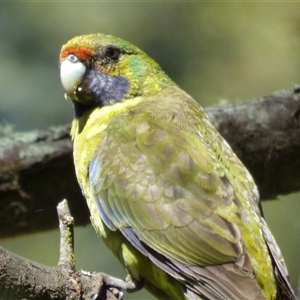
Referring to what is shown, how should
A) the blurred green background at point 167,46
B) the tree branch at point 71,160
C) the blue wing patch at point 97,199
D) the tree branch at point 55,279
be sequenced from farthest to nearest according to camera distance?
the blurred green background at point 167,46 < the tree branch at point 71,160 < the blue wing patch at point 97,199 < the tree branch at point 55,279

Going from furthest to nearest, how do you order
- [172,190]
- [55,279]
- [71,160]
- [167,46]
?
[167,46]
[71,160]
[172,190]
[55,279]

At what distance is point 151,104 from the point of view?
3.22 m

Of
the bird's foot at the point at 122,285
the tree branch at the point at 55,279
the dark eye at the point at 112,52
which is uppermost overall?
the dark eye at the point at 112,52

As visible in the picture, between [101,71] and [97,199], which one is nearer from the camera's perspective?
[97,199]

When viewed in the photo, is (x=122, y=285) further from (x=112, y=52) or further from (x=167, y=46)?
(x=167, y=46)

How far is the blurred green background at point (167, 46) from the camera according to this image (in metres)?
5.95

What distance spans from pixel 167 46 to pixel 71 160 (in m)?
2.58

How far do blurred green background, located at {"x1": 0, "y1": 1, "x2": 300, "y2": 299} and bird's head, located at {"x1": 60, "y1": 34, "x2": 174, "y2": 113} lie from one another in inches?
83.6

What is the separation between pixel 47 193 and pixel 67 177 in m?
0.14

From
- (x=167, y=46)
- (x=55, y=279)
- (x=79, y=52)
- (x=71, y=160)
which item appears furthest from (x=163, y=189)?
(x=167, y=46)

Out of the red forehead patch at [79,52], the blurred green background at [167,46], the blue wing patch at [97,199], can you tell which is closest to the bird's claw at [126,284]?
the blue wing patch at [97,199]

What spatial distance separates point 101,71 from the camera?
330 cm

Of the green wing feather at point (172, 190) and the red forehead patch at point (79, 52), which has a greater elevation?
the red forehead patch at point (79, 52)

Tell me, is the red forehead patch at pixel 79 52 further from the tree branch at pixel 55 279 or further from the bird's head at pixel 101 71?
the tree branch at pixel 55 279
